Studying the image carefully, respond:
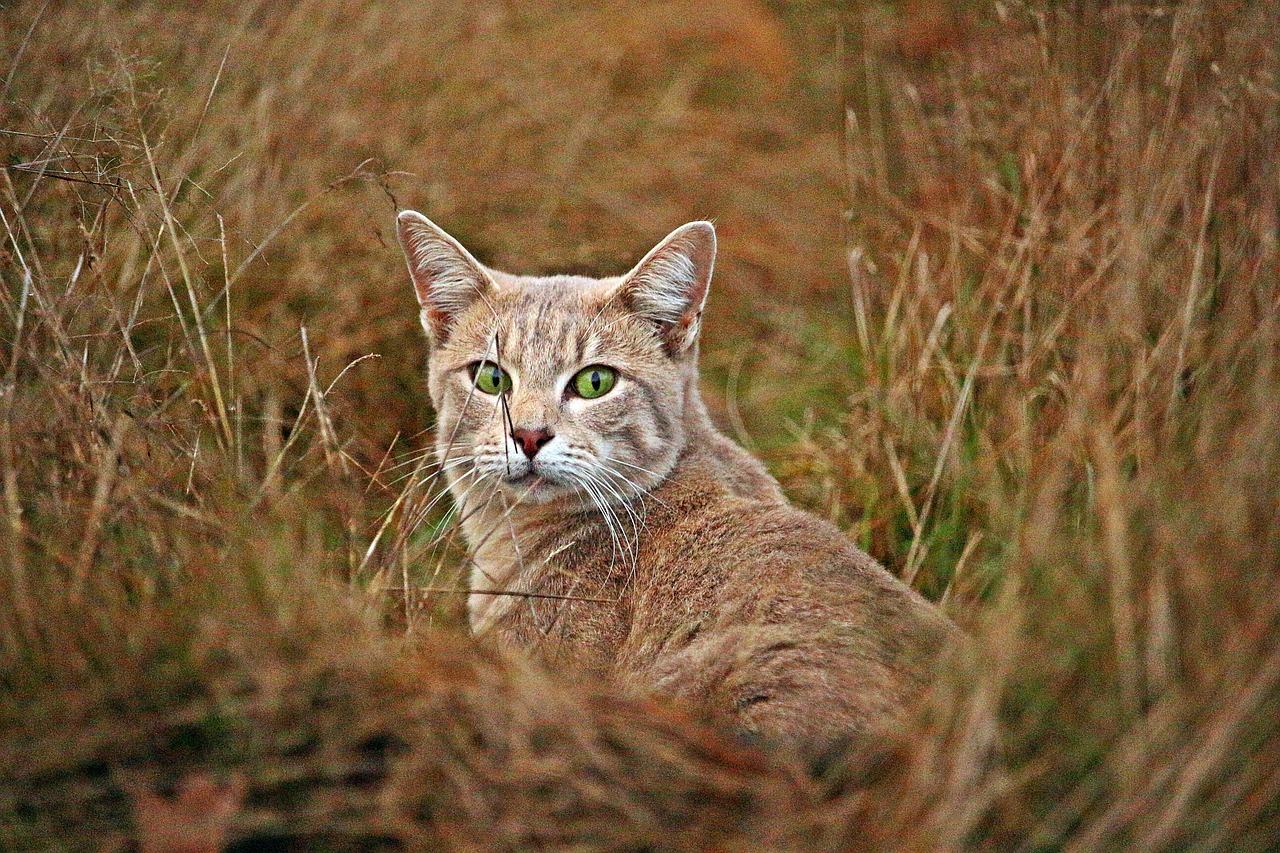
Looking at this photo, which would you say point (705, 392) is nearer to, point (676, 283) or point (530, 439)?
point (676, 283)

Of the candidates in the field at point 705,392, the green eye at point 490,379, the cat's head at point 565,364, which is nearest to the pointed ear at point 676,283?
Result: the cat's head at point 565,364

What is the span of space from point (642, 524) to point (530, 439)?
411mm

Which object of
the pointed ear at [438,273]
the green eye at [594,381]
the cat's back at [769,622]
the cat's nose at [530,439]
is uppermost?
the pointed ear at [438,273]

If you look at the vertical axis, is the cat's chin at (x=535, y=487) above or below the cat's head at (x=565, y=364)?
below

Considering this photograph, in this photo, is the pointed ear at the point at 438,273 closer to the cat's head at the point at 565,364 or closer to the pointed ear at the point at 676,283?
the cat's head at the point at 565,364

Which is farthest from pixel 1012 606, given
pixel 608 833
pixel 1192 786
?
pixel 608 833

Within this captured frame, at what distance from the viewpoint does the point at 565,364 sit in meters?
3.10

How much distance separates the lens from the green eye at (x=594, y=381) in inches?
124

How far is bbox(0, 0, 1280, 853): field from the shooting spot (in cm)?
193

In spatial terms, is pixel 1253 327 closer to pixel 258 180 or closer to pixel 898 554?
pixel 898 554

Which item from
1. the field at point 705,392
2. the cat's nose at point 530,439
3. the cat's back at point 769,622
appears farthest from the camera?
the cat's nose at point 530,439

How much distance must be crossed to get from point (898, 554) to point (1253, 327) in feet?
4.47

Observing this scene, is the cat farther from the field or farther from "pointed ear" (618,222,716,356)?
the field

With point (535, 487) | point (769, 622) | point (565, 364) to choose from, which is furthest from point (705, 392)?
point (769, 622)
